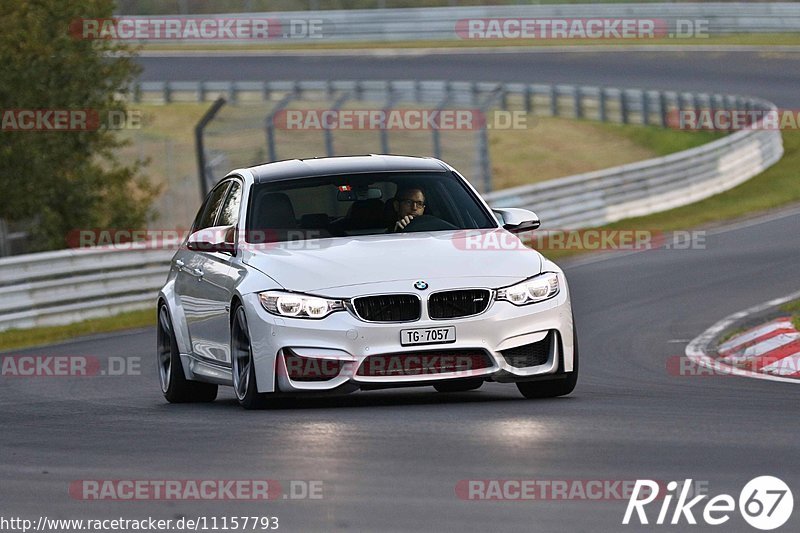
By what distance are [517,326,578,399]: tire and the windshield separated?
3.63ft

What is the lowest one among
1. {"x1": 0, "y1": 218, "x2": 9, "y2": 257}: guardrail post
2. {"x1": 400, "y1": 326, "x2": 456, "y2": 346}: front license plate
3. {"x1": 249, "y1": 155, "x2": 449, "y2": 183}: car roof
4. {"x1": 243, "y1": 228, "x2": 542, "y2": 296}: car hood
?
{"x1": 0, "y1": 218, "x2": 9, "y2": 257}: guardrail post

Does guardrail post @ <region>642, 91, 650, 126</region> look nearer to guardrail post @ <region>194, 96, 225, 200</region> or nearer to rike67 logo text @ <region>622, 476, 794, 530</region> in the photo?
guardrail post @ <region>194, 96, 225, 200</region>

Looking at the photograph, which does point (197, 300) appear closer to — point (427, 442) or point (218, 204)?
point (218, 204)

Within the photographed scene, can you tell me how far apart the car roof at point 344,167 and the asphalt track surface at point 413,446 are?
4.82 feet

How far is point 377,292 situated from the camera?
936 centimetres

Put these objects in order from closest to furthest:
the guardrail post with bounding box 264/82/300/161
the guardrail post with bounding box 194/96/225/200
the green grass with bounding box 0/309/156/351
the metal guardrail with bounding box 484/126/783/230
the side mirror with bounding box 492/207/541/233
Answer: the side mirror with bounding box 492/207/541/233, the green grass with bounding box 0/309/156/351, the guardrail post with bounding box 194/96/225/200, the guardrail post with bounding box 264/82/300/161, the metal guardrail with bounding box 484/126/783/230

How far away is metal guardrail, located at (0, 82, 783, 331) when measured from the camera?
65.1ft

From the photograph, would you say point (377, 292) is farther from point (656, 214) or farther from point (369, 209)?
point (656, 214)

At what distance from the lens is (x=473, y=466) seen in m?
7.29

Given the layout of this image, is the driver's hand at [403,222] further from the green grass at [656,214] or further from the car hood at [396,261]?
the green grass at [656,214]

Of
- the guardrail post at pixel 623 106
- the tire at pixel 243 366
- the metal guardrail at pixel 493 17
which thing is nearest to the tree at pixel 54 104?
the tire at pixel 243 366

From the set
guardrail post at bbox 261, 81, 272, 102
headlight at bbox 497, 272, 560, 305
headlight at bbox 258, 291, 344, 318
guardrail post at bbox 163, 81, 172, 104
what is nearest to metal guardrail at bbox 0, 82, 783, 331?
guardrail post at bbox 261, 81, 272, 102

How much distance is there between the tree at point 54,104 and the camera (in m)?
25.5

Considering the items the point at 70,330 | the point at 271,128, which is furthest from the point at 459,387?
the point at 271,128
